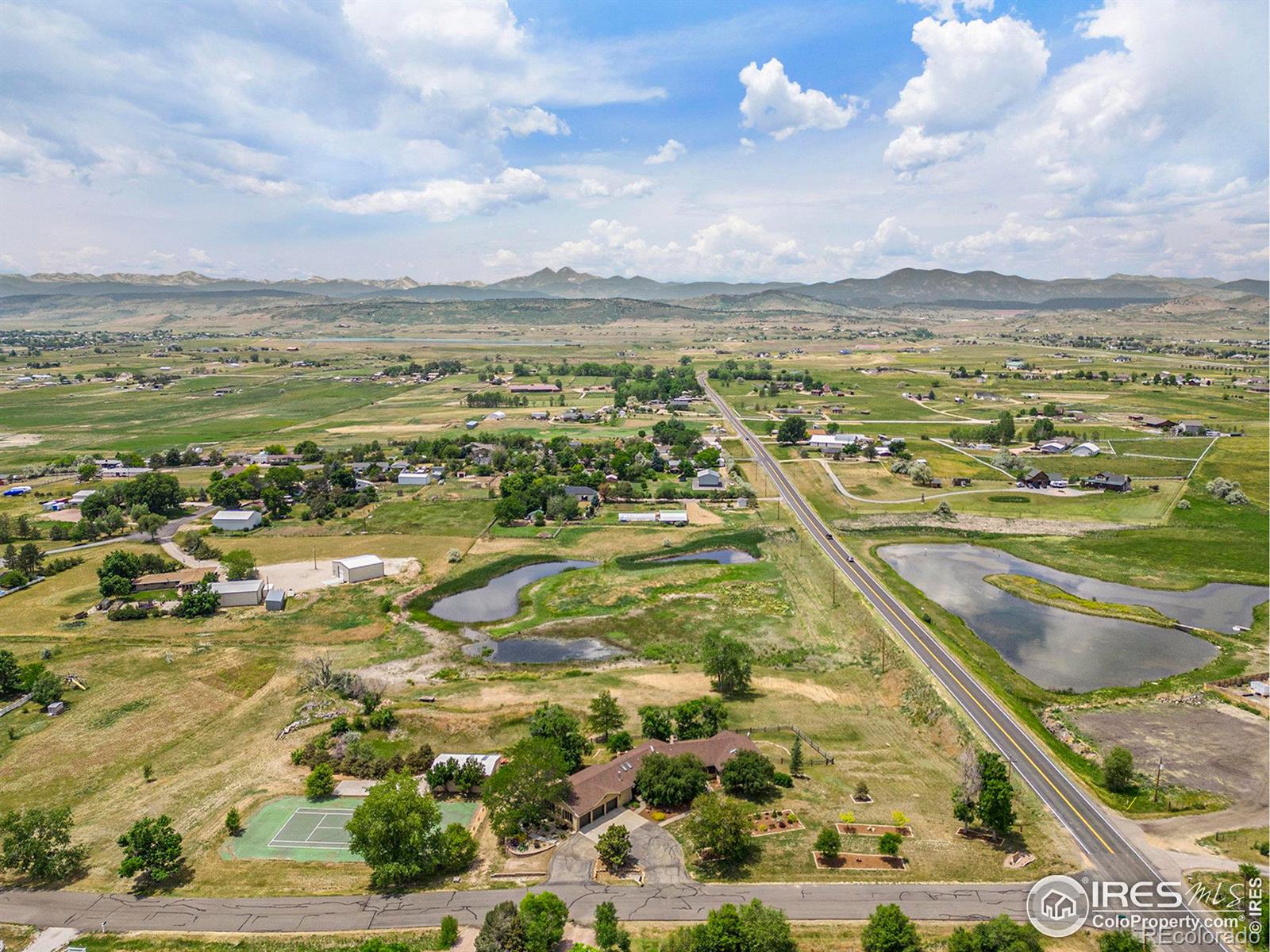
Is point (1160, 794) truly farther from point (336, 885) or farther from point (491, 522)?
point (491, 522)

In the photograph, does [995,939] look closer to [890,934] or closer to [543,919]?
[890,934]

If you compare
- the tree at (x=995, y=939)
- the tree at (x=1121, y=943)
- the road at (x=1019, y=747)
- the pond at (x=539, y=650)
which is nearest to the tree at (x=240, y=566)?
the pond at (x=539, y=650)

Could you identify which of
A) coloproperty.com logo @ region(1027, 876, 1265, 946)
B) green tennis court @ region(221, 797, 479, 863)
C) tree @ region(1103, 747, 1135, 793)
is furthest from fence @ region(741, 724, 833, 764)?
green tennis court @ region(221, 797, 479, 863)

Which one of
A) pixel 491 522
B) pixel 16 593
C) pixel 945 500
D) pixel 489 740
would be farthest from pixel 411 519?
pixel 945 500

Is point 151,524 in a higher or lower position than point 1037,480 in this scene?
lower

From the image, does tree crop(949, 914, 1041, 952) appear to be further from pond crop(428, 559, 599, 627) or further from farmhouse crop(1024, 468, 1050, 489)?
farmhouse crop(1024, 468, 1050, 489)

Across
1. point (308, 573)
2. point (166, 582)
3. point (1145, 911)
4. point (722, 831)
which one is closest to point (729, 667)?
point (722, 831)
